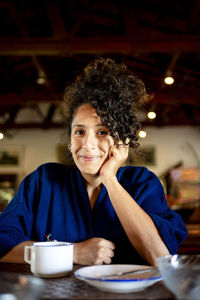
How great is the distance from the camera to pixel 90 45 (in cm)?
475

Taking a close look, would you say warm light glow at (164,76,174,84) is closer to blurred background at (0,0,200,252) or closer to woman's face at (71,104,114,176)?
blurred background at (0,0,200,252)

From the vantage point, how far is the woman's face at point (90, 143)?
128 cm

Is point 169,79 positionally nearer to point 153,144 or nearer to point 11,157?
point 153,144

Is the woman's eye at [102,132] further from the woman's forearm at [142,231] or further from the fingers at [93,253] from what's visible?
the fingers at [93,253]

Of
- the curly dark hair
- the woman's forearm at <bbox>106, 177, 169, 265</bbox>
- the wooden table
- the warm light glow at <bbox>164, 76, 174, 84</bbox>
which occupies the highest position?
the warm light glow at <bbox>164, 76, 174, 84</bbox>

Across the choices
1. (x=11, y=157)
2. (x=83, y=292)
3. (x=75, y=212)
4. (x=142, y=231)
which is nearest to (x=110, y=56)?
(x=75, y=212)

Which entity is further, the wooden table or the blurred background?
the blurred background

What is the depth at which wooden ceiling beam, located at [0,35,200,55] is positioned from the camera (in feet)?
15.2

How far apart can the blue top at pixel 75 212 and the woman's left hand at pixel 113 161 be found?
0.12m

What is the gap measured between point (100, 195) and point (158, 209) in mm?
240

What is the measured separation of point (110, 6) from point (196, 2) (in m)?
1.69

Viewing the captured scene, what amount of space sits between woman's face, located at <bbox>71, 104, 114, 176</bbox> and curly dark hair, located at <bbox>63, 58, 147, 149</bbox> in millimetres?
30

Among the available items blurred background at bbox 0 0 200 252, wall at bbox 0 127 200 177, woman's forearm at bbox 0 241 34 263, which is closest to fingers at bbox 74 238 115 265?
woman's forearm at bbox 0 241 34 263

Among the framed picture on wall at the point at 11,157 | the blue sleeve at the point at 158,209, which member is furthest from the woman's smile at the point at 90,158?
the framed picture on wall at the point at 11,157
